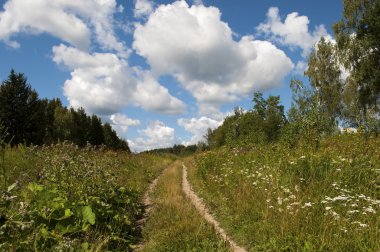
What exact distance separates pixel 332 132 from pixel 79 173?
12502 mm

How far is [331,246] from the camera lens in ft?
18.3

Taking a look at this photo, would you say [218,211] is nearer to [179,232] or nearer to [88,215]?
[179,232]

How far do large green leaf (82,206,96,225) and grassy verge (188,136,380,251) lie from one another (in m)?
2.81

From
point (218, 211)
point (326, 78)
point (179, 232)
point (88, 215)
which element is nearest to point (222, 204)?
point (218, 211)

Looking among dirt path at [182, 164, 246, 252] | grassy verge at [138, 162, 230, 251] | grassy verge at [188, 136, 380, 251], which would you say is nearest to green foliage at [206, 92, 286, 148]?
dirt path at [182, 164, 246, 252]

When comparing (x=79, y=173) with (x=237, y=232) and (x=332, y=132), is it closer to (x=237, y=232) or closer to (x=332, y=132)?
(x=237, y=232)

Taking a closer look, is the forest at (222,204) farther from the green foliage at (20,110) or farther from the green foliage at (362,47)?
the green foliage at (20,110)

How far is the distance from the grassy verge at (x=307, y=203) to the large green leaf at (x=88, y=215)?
2809mm

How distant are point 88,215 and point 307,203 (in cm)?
404

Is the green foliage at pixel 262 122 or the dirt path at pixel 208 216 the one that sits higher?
the green foliage at pixel 262 122

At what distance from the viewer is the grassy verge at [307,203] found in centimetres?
601

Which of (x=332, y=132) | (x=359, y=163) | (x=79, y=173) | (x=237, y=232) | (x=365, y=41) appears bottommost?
(x=237, y=232)

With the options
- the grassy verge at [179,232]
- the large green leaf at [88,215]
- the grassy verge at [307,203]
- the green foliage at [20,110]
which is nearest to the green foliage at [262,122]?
the grassy verge at [307,203]

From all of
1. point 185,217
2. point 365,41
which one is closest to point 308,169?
point 185,217
